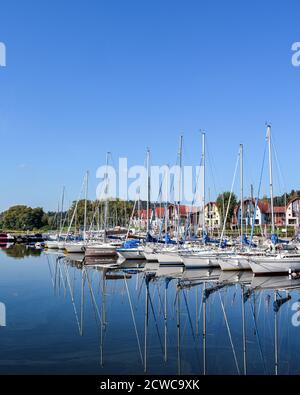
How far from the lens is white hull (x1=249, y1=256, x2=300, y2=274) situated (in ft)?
110

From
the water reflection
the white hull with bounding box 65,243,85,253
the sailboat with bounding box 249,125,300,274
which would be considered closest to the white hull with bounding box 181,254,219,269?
the sailboat with bounding box 249,125,300,274

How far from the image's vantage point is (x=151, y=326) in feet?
62.1

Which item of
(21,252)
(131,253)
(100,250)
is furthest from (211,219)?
(131,253)

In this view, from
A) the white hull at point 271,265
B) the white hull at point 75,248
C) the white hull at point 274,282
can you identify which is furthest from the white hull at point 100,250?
the white hull at point 274,282

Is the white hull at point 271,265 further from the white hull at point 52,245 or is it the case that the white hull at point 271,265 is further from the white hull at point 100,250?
the white hull at point 52,245

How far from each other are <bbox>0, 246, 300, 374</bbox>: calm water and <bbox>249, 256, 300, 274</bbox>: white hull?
146 centimetres

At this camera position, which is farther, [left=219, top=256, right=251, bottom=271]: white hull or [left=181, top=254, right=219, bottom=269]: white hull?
[left=181, top=254, right=219, bottom=269]: white hull

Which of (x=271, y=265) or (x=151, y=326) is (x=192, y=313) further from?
(x=271, y=265)

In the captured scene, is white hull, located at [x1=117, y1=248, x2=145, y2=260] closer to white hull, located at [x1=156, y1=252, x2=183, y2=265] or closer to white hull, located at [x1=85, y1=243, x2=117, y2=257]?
white hull, located at [x1=85, y1=243, x2=117, y2=257]

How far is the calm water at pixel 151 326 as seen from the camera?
13.9m

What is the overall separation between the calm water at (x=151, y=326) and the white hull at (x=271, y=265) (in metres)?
1.46

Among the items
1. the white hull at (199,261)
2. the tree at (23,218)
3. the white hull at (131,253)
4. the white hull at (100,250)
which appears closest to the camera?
the white hull at (199,261)

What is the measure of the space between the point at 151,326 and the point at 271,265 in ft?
56.1
